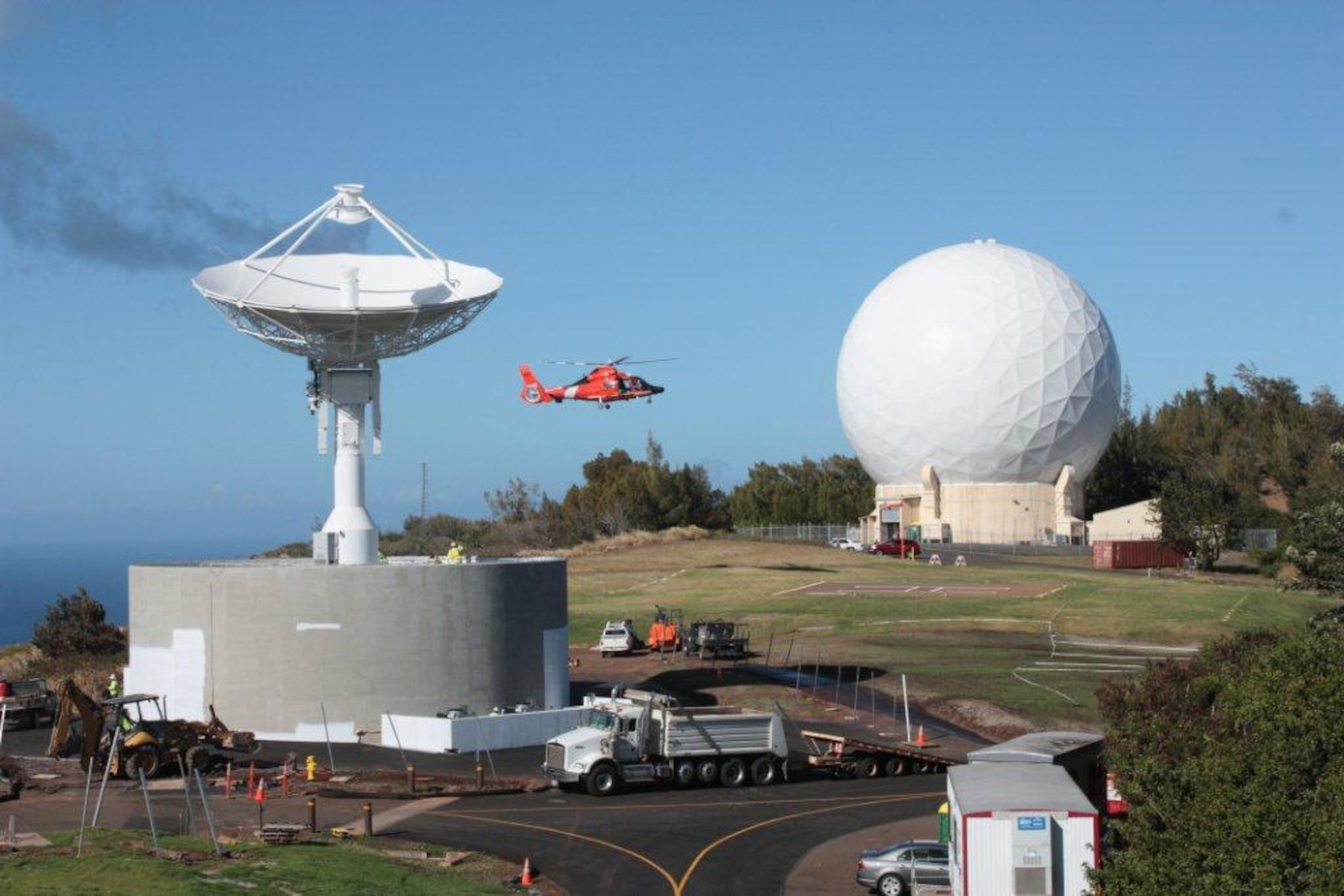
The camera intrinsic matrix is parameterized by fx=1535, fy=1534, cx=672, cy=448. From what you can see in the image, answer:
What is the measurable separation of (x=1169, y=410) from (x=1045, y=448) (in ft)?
175

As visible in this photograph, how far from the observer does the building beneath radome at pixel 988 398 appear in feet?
327

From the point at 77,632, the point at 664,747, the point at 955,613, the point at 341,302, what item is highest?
the point at 341,302

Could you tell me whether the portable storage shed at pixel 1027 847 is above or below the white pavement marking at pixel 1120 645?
below

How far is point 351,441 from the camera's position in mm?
47188

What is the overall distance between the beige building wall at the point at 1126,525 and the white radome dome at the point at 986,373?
3921mm

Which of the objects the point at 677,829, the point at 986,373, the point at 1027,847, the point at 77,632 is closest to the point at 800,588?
the point at 986,373

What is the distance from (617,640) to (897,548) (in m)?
40.2

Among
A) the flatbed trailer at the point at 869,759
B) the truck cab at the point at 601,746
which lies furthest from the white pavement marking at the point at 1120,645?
the truck cab at the point at 601,746

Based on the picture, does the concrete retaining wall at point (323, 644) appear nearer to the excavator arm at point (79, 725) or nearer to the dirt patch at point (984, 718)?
the excavator arm at point (79, 725)

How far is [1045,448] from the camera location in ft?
330

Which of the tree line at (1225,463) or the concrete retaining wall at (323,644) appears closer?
the concrete retaining wall at (323,644)

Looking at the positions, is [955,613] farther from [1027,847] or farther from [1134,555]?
[1027,847]

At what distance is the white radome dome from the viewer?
9969cm

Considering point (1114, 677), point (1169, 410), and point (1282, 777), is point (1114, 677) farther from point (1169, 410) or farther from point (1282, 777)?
point (1169, 410)
